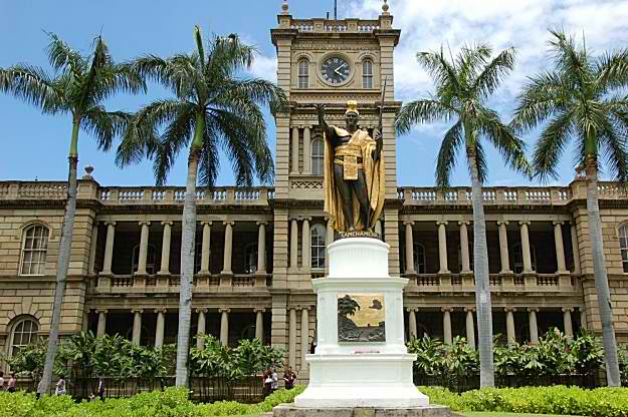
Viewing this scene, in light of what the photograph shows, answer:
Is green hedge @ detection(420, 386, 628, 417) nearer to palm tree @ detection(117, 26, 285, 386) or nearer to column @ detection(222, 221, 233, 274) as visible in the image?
palm tree @ detection(117, 26, 285, 386)

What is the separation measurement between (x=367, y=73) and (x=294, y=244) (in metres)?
9.36

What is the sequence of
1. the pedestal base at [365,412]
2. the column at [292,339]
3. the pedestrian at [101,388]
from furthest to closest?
1. the column at [292,339]
2. the pedestrian at [101,388]
3. the pedestal base at [365,412]

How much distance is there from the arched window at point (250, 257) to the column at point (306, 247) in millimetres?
4813

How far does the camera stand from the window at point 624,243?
29250 mm

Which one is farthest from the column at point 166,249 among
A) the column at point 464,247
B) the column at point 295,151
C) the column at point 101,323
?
the column at point 464,247

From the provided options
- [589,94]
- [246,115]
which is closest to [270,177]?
[246,115]

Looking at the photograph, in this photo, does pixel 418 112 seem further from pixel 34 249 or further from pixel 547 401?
pixel 34 249

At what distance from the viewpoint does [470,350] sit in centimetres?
2359

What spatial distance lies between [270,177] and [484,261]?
770cm

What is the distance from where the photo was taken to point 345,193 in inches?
424

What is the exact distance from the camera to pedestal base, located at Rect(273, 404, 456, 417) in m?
8.36

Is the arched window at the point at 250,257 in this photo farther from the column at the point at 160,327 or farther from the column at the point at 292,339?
the column at the point at 292,339

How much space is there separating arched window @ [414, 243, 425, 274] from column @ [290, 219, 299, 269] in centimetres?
726

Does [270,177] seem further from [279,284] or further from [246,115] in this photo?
[279,284]
